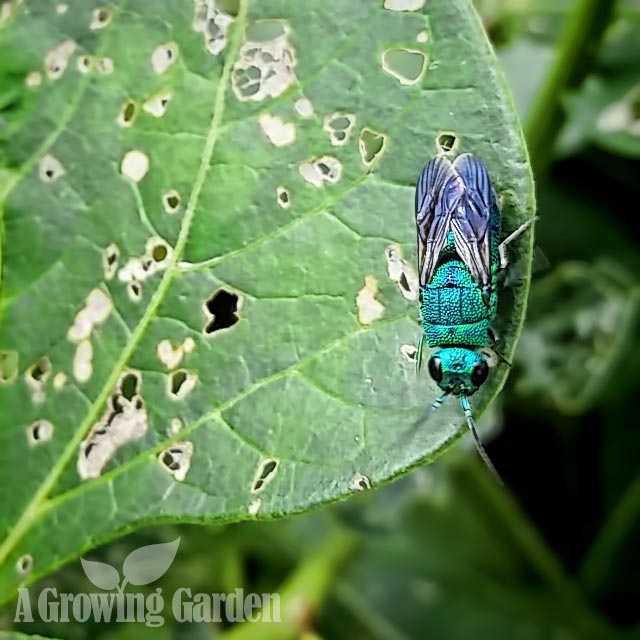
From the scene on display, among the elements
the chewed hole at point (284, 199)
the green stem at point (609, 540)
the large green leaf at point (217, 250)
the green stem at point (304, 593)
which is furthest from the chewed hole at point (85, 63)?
the green stem at point (609, 540)

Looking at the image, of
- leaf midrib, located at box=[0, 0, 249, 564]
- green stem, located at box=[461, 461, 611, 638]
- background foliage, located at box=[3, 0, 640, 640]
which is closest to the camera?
leaf midrib, located at box=[0, 0, 249, 564]

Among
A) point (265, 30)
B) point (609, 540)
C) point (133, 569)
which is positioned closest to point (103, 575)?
point (133, 569)

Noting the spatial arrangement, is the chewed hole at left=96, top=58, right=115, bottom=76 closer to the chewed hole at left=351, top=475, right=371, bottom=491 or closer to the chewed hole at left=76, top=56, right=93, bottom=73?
the chewed hole at left=76, top=56, right=93, bottom=73

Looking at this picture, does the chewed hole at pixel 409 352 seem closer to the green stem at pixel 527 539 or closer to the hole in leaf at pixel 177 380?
the hole in leaf at pixel 177 380

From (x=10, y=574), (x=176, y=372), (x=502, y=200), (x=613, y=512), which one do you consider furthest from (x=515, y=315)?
(x=613, y=512)

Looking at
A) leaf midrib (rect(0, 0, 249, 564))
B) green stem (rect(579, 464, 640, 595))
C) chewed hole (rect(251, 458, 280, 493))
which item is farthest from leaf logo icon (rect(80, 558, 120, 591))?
green stem (rect(579, 464, 640, 595))
